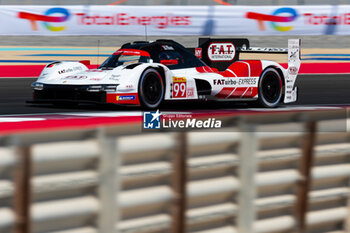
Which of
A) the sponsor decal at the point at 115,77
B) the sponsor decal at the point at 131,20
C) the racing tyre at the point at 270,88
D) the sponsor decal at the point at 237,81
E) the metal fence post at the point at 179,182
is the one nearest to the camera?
the metal fence post at the point at 179,182

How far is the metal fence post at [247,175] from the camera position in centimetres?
410

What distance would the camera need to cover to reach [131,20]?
17688mm

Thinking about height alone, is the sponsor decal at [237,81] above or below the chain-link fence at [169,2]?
below

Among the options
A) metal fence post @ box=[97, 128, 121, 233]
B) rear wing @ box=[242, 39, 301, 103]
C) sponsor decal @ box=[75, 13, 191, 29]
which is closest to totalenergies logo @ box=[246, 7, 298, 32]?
sponsor decal @ box=[75, 13, 191, 29]

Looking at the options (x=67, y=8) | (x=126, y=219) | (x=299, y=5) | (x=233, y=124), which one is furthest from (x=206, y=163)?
(x=299, y=5)

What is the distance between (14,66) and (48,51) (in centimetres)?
233

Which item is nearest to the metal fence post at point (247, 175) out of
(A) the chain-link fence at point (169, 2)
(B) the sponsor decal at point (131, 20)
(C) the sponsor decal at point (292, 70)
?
(C) the sponsor decal at point (292, 70)

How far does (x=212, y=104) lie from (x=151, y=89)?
6.02ft

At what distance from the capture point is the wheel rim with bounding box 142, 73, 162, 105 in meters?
9.39

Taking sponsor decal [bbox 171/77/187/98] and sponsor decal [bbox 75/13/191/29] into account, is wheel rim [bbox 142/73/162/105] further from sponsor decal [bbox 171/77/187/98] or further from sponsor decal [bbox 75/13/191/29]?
sponsor decal [bbox 75/13/191/29]

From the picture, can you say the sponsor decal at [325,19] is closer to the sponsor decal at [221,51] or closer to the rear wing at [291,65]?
the rear wing at [291,65]

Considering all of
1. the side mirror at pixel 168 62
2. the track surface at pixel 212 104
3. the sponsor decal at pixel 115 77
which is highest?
the side mirror at pixel 168 62

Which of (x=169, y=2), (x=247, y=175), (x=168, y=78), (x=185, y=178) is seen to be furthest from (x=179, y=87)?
(x=169, y=2)

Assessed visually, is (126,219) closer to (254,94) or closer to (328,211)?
(328,211)
